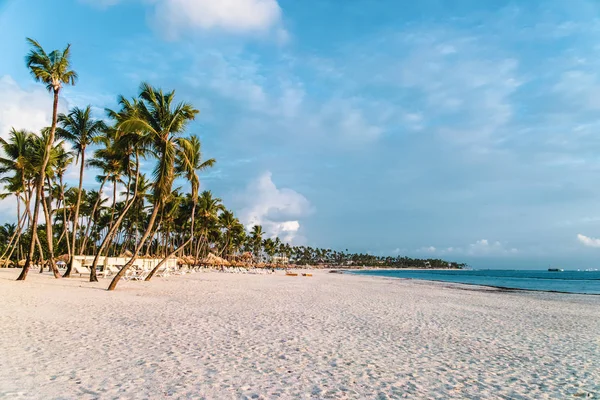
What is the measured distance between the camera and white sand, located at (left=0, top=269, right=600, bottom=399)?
5066 millimetres

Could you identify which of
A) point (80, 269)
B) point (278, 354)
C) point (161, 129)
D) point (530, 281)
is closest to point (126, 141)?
point (161, 129)

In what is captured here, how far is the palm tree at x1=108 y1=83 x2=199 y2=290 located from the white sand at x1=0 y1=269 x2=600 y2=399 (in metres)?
6.18

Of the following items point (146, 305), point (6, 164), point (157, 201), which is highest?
point (6, 164)

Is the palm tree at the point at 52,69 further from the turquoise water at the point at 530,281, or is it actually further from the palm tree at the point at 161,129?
the turquoise water at the point at 530,281

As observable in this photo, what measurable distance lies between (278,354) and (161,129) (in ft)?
45.2

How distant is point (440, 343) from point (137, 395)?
6240 mm

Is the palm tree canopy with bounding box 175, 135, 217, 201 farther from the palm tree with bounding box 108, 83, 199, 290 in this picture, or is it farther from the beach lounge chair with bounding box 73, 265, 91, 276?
the beach lounge chair with bounding box 73, 265, 91, 276

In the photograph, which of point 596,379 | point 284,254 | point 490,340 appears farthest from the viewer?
point 284,254

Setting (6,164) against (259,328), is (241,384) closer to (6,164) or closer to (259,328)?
(259,328)

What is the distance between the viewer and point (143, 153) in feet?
70.2

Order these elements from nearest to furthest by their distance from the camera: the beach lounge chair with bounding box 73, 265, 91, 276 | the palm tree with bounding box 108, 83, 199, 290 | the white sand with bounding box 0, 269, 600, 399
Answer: the white sand with bounding box 0, 269, 600, 399, the palm tree with bounding box 108, 83, 199, 290, the beach lounge chair with bounding box 73, 265, 91, 276

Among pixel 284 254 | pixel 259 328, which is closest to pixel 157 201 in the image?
pixel 259 328

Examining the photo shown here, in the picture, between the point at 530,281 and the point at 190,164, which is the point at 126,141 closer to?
the point at 190,164

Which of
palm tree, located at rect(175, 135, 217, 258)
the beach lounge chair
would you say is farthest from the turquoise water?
the beach lounge chair
